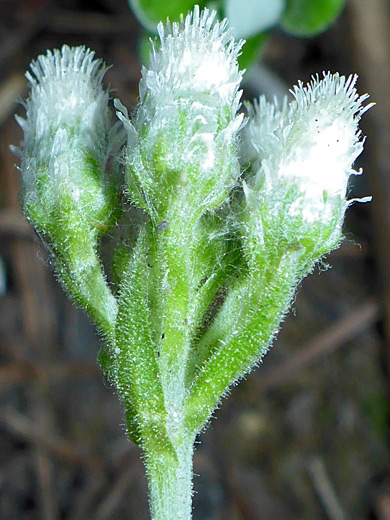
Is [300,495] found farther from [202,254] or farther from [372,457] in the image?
[202,254]

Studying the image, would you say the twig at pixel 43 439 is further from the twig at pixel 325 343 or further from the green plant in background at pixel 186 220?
the green plant in background at pixel 186 220

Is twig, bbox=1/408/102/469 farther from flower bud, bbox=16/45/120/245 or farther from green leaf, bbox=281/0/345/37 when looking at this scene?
green leaf, bbox=281/0/345/37

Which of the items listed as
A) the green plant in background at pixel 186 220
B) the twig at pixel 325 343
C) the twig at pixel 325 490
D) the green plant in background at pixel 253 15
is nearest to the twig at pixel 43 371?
the twig at pixel 325 343

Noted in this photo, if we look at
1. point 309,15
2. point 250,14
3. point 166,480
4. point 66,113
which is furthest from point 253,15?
point 166,480

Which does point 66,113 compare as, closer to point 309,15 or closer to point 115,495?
point 309,15

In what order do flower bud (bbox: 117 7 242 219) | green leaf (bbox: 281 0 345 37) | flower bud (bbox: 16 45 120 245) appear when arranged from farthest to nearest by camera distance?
green leaf (bbox: 281 0 345 37) → flower bud (bbox: 16 45 120 245) → flower bud (bbox: 117 7 242 219)

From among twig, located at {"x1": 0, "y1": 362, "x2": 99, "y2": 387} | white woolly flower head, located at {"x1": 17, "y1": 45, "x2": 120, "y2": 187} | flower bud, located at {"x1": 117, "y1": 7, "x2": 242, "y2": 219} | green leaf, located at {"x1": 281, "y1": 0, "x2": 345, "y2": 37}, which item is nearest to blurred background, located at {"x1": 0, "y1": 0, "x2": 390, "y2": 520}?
twig, located at {"x1": 0, "y1": 362, "x2": 99, "y2": 387}
